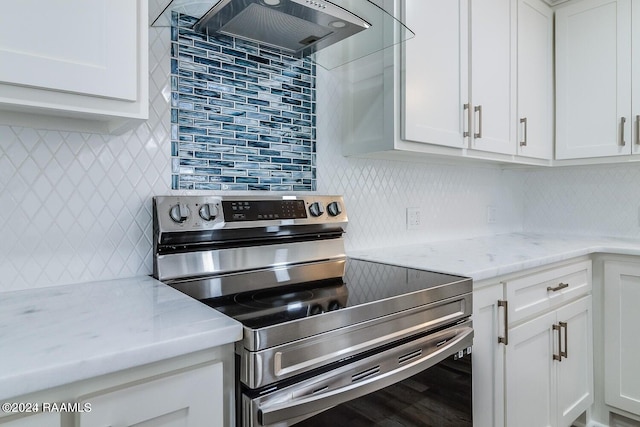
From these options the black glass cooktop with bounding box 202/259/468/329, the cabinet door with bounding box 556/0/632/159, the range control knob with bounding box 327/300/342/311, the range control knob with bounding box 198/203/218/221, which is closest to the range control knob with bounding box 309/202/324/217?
the black glass cooktop with bounding box 202/259/468/329

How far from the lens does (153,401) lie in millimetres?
707

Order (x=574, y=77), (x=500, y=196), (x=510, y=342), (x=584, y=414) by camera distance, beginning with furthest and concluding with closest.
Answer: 1. (x=500, y=196)
2. (x=574, y=77)
3. (x=584, y=414)
4. (x=510, y=342)

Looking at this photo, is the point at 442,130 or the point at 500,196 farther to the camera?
the point at 500,196

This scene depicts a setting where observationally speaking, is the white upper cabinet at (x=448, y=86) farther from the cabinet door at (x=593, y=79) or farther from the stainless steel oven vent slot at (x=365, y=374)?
the stainless steel oven vent slot at (x=365, y=374)

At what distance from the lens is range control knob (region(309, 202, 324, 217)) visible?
4.99 ft

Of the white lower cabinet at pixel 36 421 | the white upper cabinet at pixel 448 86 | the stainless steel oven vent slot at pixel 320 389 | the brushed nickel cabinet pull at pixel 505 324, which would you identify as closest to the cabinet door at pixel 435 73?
the white upper cabinet at pixel 448 86

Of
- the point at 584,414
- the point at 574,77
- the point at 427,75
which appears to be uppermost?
the point at 574,77

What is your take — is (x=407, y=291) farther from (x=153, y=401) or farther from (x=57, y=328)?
(x=57, y=328)

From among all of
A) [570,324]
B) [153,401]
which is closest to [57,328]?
[153,401]

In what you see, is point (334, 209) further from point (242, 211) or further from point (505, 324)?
point (505, 324)

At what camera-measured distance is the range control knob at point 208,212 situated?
126 centimetres

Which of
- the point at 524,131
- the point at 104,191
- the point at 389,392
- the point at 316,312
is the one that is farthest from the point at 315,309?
the point at 524,131

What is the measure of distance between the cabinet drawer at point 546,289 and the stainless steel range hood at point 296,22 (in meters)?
1.06

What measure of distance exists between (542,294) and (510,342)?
1.03 feet
